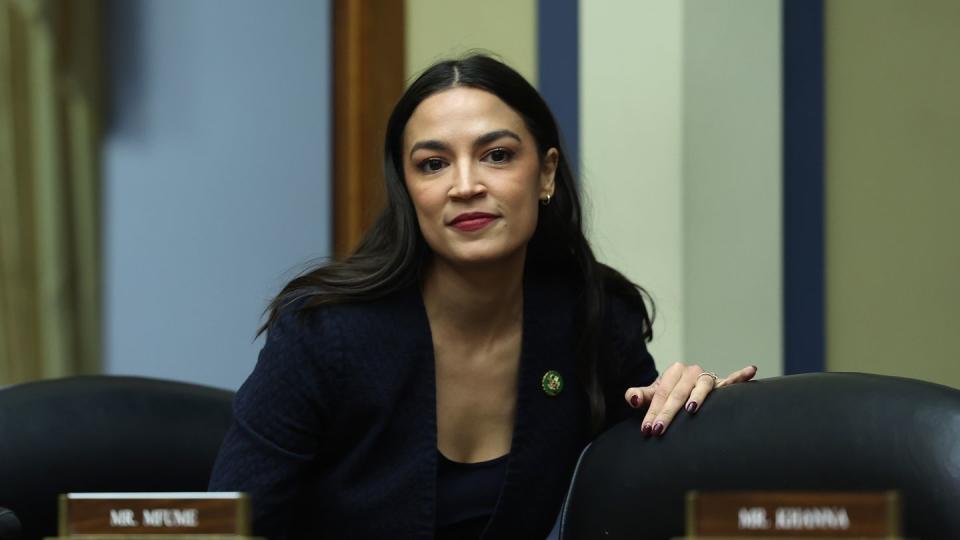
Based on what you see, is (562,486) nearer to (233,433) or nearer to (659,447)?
(659,447)

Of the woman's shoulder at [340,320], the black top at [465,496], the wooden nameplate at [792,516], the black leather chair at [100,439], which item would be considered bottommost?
Result: the black top at [465,496]

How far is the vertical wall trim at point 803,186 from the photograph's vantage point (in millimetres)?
2701

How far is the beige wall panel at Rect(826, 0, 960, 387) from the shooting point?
8.75 feet

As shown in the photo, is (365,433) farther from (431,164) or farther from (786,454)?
(786,454)

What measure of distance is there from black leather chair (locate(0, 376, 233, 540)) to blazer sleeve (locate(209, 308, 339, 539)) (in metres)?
0.20

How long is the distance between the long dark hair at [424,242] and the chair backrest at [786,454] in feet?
1.01

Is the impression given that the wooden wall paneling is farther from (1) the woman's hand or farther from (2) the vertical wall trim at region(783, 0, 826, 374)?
(1) the woman's hand

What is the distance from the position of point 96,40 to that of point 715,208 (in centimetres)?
212

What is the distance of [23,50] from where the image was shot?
151 inches

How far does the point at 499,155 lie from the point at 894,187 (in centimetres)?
113

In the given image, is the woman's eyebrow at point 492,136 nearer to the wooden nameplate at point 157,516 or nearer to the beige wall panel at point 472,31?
the wooden nameplate at point 157,516

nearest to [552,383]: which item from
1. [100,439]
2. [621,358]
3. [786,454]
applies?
[621,358]

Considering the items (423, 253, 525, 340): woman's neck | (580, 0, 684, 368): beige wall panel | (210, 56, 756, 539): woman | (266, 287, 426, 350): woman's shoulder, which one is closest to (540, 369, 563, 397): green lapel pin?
(210, 56, 756, 539): woman

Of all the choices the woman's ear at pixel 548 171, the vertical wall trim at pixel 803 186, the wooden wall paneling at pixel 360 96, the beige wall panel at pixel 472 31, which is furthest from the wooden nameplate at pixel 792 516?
the wooden wall paneling at pixel 360 96
